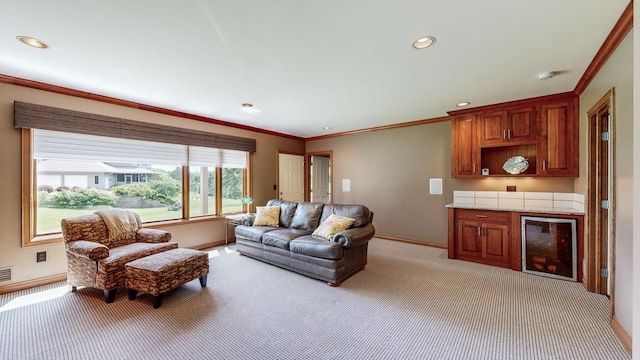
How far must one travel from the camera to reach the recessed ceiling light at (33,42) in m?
2.06

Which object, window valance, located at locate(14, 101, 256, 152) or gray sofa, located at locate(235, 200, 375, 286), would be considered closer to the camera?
window valance, located at locate(14, 101, 256, 152)

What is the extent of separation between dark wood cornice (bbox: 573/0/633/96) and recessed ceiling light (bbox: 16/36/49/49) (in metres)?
4.44

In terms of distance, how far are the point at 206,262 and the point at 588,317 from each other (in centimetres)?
393

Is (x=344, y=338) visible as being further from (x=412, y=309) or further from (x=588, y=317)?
(x=588, y=317)

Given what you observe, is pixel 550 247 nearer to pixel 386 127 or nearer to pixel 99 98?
pixel 386 127

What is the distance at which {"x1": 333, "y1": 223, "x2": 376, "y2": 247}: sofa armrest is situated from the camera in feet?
10.1

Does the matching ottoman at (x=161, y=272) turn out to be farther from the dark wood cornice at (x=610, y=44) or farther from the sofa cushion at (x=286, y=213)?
the dark wood cornice at (x=610, y=44)

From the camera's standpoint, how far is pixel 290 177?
6316mm

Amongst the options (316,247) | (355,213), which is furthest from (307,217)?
(316,247)

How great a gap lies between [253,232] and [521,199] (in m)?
4.24

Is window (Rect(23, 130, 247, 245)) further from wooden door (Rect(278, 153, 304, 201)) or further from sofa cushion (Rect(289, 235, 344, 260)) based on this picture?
sofa cushion (Rect(289, 235, 344, 260))

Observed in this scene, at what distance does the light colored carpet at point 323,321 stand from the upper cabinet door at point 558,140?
4.93ft

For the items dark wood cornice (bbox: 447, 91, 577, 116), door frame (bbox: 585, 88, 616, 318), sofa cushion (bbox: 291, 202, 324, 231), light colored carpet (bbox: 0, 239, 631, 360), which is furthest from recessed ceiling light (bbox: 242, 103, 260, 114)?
door frame (bbox: 585, 88, 616, 318)

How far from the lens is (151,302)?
2.62 meters
